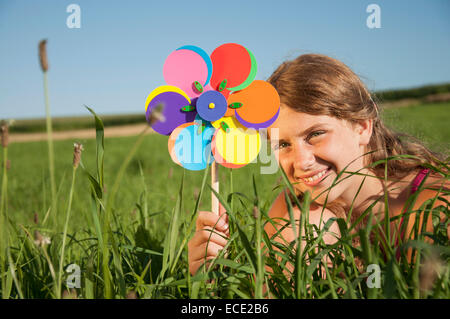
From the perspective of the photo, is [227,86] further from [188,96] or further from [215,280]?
[215,280]

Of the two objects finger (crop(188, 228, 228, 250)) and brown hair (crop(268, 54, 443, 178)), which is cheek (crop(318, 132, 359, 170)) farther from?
finger (crop(188, 228, 228, 250))

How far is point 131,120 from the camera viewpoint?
95.0 ft

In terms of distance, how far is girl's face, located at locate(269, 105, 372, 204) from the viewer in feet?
5.32

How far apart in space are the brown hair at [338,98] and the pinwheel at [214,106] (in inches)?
14.2

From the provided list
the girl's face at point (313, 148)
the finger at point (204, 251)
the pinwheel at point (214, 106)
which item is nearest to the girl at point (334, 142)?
the girl's face at point (313, 148)

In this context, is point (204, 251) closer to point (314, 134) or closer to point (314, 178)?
point (314, 178)

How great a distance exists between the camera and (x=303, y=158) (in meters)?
1.60

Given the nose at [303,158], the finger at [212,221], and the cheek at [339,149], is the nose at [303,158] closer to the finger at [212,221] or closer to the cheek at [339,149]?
the cheek at [339,149]

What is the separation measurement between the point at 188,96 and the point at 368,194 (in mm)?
1061

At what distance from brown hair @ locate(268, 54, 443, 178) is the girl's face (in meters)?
0.06

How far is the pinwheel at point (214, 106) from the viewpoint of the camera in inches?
54.3

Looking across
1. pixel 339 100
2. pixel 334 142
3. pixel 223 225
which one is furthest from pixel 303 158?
pixel 223 225
